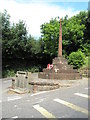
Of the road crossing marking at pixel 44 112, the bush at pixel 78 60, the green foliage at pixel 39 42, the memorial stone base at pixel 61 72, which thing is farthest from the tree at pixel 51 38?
the road crossing marking at pixel 44 112

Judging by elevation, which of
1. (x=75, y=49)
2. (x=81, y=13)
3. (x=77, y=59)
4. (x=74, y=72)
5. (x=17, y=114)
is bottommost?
(x=17, y=114)

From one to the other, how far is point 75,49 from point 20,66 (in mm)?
9135

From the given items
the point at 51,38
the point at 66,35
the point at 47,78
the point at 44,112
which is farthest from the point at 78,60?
the point at 44,112

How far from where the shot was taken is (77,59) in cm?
2278

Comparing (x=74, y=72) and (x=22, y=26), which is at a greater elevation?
(x=22, y=26)

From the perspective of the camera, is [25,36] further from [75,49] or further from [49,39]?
[75,49]

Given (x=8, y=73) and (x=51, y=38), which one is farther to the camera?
(x=51, y=38)

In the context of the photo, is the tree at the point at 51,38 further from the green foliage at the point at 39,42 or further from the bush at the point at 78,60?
the bush at the point at 78,60

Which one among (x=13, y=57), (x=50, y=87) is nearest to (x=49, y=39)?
(x=13, y=57)

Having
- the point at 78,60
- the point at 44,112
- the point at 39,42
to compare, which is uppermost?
the point at 39,42

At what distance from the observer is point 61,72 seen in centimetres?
1666

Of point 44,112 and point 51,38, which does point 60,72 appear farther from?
point 51,38

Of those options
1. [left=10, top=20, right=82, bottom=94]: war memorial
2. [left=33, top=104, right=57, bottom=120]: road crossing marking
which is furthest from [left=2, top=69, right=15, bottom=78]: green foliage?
[left=33, top=104, right=57, bottom=120]: road crossing marking

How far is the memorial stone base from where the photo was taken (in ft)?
53.4
